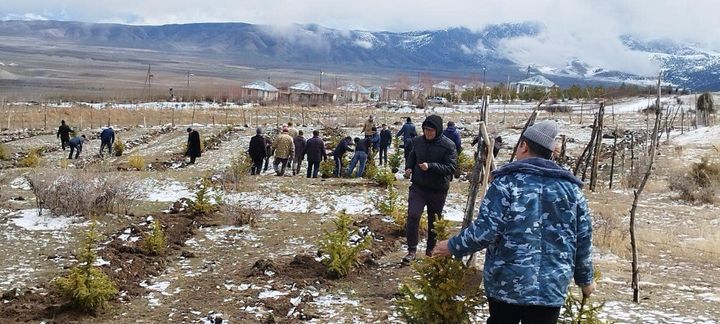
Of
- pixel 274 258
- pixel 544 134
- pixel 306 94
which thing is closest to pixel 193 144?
pixel 274 258

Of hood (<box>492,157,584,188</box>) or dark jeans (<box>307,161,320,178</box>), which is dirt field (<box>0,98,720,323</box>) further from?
hood (<box>492,157,584,188</box>)

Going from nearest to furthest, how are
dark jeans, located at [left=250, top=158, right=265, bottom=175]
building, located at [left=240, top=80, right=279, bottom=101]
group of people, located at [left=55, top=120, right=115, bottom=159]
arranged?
dark jeans, located at [left=250, top=158, right=265, bottom=175] < group of people, located at [left=55, top=120, right=115, bottom=159] < building, located at [left=240, top=80, right=279, bottom=101]

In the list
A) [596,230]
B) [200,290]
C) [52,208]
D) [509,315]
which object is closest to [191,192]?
[52,208]

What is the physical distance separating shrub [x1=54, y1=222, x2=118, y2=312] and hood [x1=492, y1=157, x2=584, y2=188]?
3.93 metres

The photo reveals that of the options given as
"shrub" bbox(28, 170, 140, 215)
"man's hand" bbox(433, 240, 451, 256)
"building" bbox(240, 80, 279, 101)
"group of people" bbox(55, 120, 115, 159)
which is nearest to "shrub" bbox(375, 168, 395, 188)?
"shrub" bbox(28, 170, 140, 215)

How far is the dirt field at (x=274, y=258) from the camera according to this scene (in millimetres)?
6277

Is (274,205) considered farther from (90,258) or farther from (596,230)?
(90,258)

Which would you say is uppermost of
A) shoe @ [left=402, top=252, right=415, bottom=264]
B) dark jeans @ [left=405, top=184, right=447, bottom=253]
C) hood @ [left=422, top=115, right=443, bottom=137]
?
hood @ [left=422, top=115, right=443, bottom=137]

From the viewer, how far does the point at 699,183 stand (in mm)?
16891

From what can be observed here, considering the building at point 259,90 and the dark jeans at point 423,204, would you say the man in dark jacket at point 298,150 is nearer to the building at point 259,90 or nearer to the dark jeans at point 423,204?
the dark jeans at point 423,204

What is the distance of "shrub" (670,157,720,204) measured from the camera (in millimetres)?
15033

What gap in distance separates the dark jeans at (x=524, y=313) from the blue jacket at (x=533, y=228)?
0.16 feet

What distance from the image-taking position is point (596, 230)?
10672 millimetres

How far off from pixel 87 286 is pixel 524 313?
4117 millimetres
